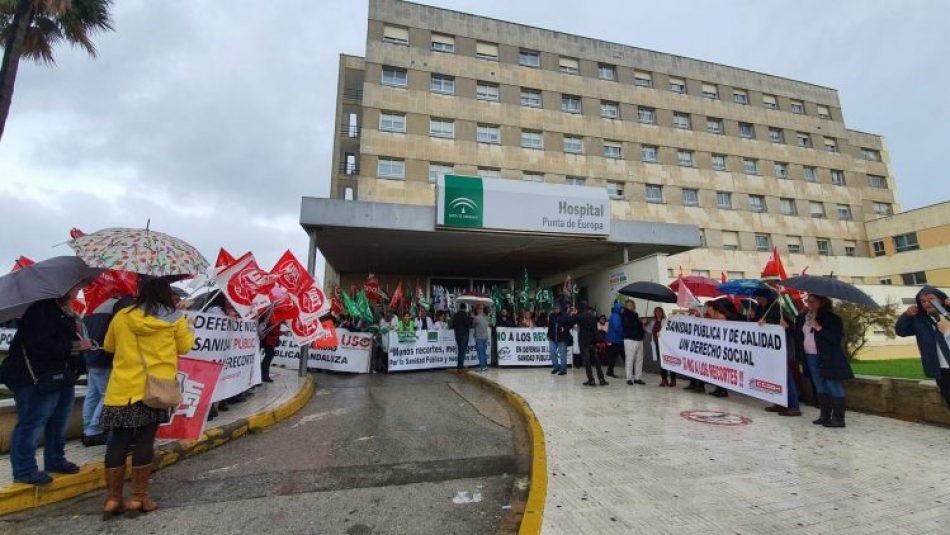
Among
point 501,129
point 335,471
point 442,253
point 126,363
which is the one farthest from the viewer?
point 501,129

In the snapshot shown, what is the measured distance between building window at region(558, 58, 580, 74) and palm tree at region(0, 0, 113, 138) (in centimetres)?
2311

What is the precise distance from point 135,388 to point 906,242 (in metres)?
43.2

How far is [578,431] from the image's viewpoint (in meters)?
5.21

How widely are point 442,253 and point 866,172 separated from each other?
38.8m

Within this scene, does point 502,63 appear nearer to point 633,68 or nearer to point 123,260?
point 633,68

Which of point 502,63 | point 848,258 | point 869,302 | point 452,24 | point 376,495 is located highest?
point 452,24

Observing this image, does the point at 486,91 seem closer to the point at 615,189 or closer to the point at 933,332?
the point at 615,189

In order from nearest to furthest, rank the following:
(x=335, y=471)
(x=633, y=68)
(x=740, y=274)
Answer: (x=335, y=471), (x=740, y=274), (x=633, y=68)

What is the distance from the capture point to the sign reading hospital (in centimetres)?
1192

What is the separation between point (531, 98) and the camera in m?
27.1

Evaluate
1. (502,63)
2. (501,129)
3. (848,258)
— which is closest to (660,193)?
(501,129)

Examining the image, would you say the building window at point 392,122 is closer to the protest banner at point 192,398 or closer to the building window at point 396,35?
the building window at point 396,35

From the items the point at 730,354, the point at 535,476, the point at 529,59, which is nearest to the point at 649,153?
the point at 529,59

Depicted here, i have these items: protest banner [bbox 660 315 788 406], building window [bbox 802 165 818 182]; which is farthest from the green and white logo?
building window [bbox 802 165 818 182]
